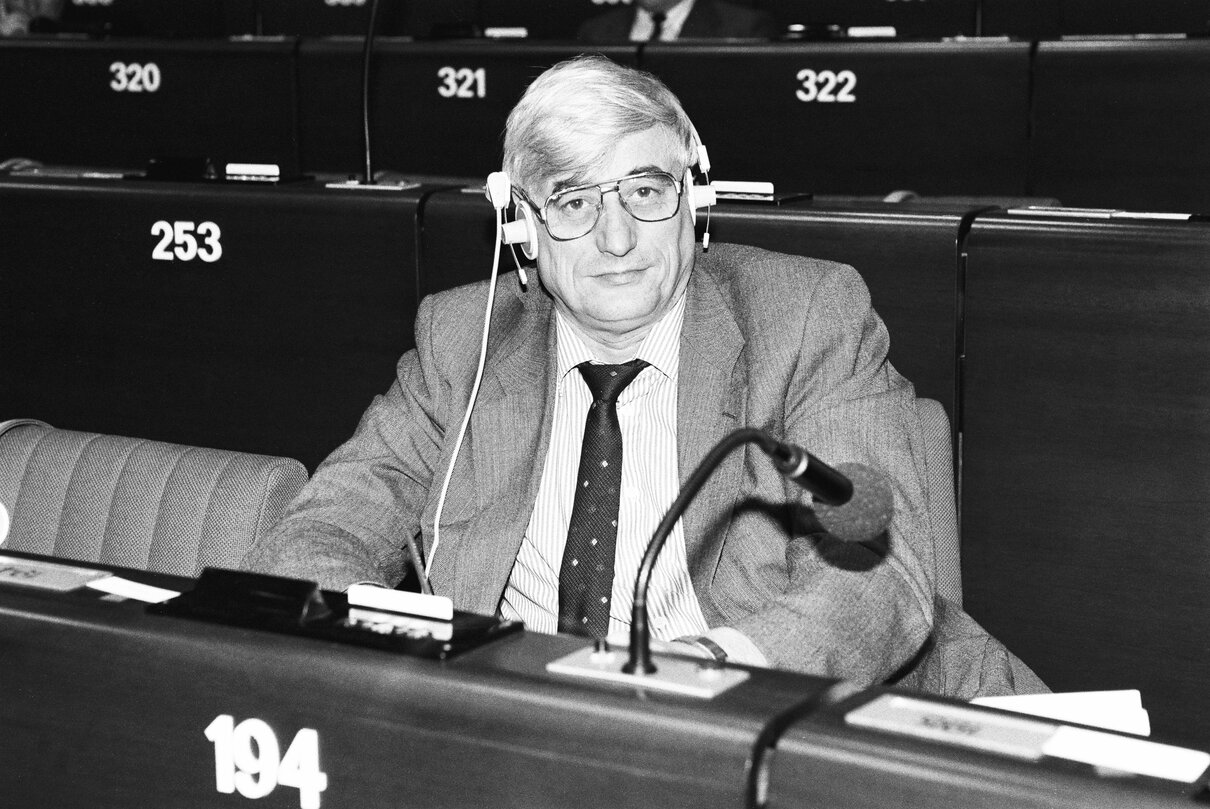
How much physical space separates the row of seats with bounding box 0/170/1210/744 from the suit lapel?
0.42 m

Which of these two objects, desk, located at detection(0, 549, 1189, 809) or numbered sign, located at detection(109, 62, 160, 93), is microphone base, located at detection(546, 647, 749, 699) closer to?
desk, located at detection(0, 549, 1189, 809)

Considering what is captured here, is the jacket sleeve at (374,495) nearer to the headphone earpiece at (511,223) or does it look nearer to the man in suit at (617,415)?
the man in suit at (617,415)

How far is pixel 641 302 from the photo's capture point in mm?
1834

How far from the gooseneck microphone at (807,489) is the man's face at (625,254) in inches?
29.5

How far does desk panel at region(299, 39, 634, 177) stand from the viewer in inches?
166

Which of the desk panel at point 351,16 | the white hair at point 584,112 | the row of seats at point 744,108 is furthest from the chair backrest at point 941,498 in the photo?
the desk panel at point 351,16

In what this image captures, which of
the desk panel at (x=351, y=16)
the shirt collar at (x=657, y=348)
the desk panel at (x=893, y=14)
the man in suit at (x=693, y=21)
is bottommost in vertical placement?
the shirt collar at (x=657, y=348)

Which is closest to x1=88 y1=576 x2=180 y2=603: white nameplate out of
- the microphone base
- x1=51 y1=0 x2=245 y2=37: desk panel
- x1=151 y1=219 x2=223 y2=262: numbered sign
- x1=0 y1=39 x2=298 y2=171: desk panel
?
the microphone base

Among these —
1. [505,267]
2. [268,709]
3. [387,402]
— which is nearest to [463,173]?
[505,267]

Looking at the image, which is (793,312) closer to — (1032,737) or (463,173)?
(1032,737)

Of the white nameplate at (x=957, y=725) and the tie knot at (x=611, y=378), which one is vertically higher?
the tie knot at (x=611, y=378)

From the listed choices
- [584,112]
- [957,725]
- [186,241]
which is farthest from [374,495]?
[957,725]

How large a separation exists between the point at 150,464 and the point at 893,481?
0.98 m

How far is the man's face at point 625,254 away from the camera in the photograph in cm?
180
